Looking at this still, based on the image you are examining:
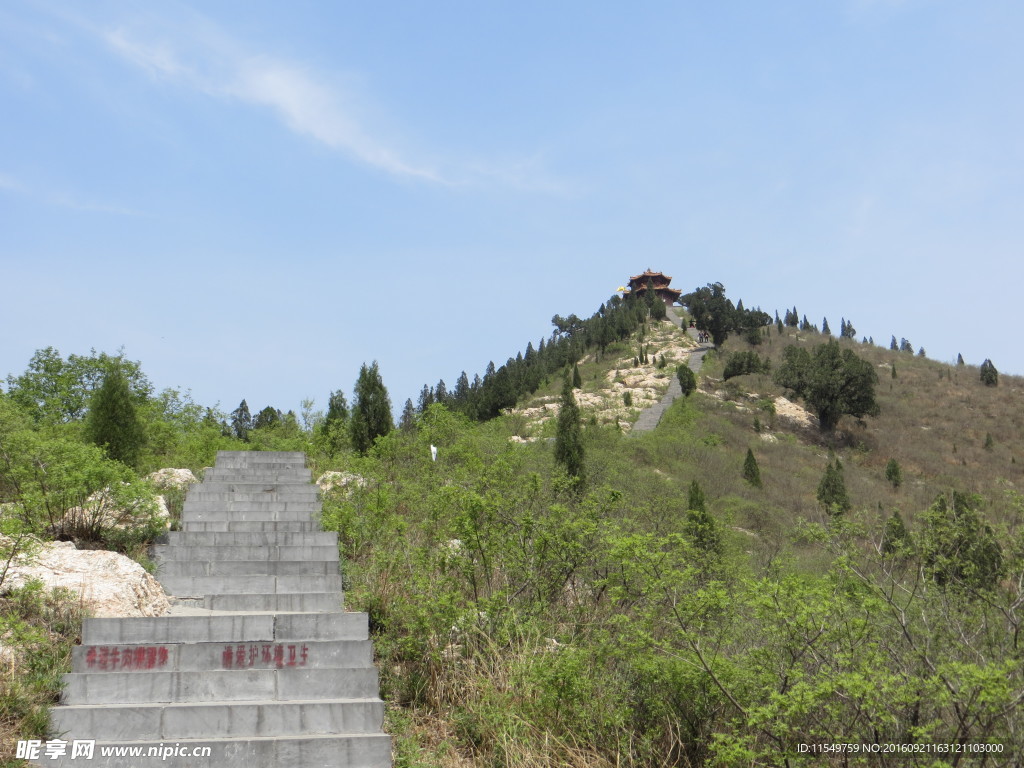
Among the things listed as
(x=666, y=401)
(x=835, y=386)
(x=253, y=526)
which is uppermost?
(x=835, y=386)

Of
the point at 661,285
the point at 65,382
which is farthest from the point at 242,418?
the point at 661,285

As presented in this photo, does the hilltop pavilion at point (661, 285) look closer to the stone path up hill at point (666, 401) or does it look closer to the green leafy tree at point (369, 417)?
the stone path up hill at point (666, 401)

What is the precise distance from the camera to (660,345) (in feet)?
186

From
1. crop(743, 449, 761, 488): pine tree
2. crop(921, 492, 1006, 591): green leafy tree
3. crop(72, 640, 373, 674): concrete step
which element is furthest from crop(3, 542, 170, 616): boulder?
crop(743, 449, 761, 488): pine tree

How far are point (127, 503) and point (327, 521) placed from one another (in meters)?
1.84

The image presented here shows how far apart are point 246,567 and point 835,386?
39299 millimetres

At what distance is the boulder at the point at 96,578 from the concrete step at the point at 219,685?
80cm

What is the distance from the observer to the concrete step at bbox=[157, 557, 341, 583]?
7.15 meters

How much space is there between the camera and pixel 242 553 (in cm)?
752

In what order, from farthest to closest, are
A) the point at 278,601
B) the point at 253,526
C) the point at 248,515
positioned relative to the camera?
1. the point at 248,515
2. the point at 253,526
3. the point at 278,601

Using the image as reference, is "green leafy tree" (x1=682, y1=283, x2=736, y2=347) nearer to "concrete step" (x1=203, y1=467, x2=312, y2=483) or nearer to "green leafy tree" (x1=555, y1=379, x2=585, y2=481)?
→ "green leafy tree" (x1=555, y1=379, x2=585, y2=481)

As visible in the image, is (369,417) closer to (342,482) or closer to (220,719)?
(342,482)

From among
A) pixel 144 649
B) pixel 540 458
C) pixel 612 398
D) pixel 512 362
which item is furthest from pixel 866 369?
pixel 144 649

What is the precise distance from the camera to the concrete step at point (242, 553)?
7.43 metres
